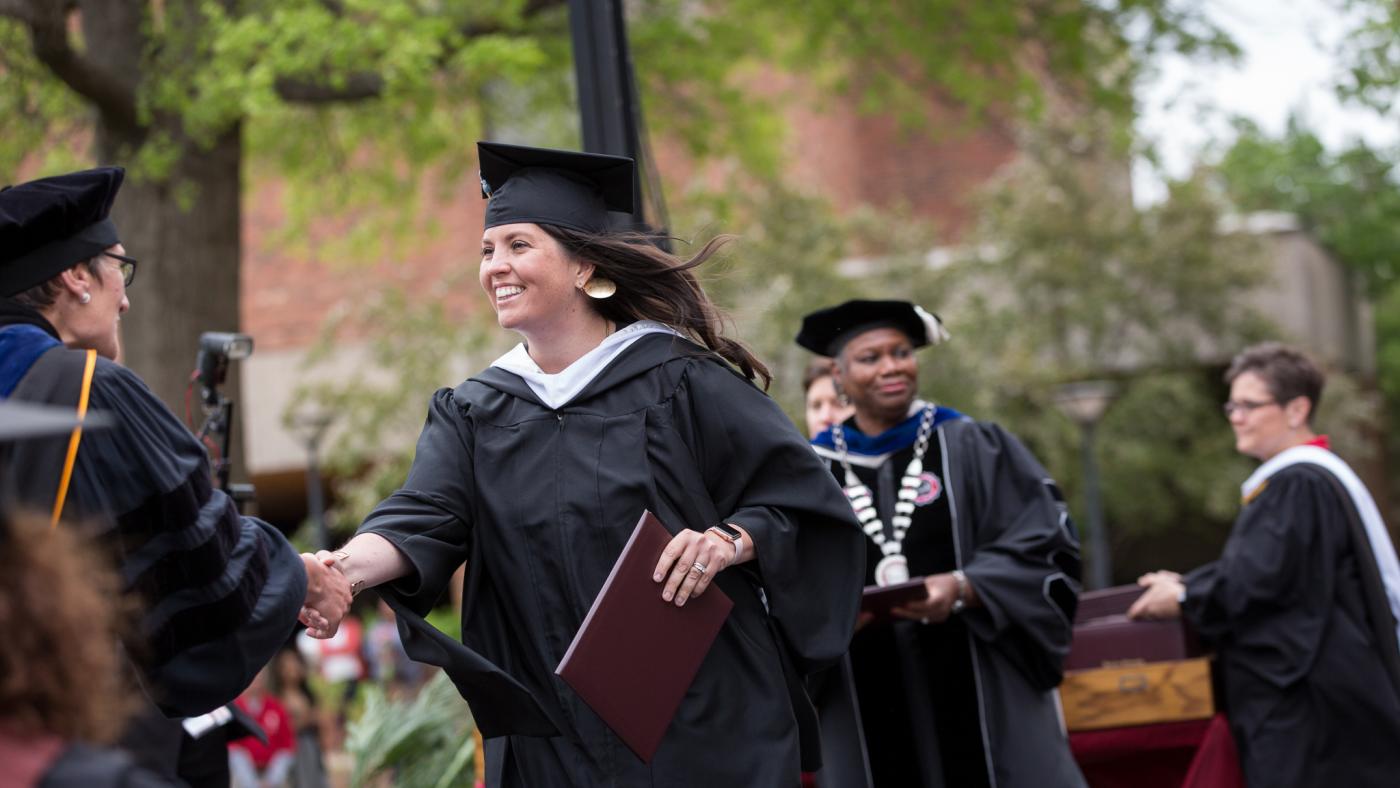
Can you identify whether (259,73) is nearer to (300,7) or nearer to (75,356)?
(300,7)

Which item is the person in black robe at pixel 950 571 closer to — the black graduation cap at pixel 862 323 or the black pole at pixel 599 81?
the black graduation cap at pixel 862 323

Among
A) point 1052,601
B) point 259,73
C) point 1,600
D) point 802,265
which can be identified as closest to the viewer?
point 1,600

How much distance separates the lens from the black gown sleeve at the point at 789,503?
12.4 feet

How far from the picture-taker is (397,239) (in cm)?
1529

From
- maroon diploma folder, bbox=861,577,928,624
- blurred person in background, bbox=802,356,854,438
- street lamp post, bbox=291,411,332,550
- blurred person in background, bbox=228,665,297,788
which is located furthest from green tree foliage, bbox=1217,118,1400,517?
maroon diploma folder, bbox=861,577,928,624

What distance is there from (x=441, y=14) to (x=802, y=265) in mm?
7683

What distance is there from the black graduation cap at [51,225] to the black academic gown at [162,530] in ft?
0.33

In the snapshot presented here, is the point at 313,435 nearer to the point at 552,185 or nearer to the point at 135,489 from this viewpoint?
the point at 552,185

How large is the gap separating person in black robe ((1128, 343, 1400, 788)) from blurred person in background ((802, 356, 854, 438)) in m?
1.40

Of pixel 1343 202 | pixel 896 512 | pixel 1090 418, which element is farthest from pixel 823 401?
pixel 1343 202

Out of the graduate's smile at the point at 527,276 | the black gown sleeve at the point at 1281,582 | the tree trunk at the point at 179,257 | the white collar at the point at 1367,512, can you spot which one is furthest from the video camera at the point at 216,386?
the tree trunk at the point at 179,257

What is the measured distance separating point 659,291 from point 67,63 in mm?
6484

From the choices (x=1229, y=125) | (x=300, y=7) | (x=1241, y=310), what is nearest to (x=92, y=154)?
(x=300, y=7)

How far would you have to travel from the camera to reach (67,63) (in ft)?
30.2
